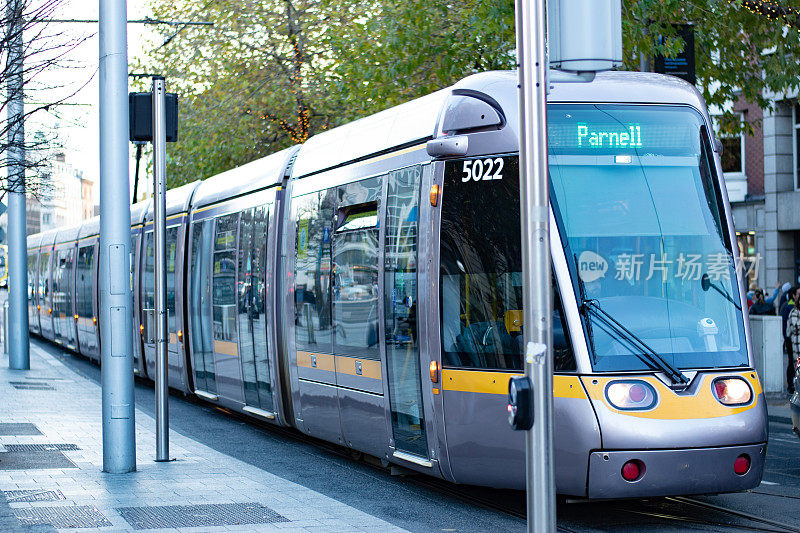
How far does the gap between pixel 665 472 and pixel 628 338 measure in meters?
0.90

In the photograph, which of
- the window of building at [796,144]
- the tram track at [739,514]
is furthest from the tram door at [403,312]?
the window of building at [796,144]

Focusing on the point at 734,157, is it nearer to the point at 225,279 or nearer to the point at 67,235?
the point at 67,235

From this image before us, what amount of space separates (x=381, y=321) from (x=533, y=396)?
4286 millimetres

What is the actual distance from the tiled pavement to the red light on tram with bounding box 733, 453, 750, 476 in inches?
89.3

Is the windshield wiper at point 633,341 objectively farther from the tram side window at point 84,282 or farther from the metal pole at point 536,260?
the tram side window at point 84,282

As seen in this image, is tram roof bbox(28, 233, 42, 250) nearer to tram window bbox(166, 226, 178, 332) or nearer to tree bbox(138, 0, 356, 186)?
tree bbox(138, 0, 356, 186)

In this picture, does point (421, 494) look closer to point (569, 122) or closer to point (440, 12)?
point (569, 122)

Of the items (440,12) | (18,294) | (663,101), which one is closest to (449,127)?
(663,101)

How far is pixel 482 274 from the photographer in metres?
8.62

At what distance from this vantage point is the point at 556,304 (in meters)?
8.16

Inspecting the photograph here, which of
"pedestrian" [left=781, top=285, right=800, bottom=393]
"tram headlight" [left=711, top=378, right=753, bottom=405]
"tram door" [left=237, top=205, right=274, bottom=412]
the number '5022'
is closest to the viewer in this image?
"tram headlight" [left=711, top=378, right=753, bottom=405]

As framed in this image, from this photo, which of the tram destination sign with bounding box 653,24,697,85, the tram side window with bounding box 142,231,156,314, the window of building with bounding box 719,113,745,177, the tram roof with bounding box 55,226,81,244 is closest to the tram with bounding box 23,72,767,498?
the tram destination sign with bounding box 653,24,697,85

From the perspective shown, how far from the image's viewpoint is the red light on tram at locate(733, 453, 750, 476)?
801cm

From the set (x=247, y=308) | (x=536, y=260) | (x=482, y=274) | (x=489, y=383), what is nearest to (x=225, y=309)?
(x=247, y=308)
